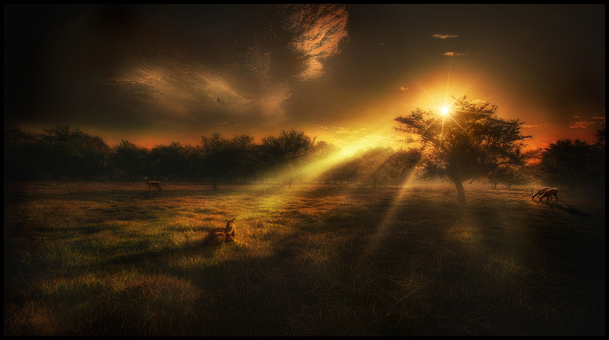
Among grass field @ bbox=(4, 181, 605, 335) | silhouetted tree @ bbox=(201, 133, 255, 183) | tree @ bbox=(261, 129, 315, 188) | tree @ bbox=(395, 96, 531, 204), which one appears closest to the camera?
grass field @ bbox=(4, 181, 605, 335)

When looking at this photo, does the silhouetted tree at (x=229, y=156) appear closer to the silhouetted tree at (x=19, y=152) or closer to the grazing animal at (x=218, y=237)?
the grazing animal at (x=218, y=237)

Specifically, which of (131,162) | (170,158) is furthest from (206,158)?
(131,162)

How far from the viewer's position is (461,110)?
11.3 meters

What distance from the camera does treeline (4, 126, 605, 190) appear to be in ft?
23.2

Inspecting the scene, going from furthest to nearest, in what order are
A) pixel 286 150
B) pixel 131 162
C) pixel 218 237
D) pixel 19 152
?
pixel 131 162 < pixel 286 150 < pixel 19 152 < pixel 218 237

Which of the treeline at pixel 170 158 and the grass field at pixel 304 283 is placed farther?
the treeline at pixel 170 158

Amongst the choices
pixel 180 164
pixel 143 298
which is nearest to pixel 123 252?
pixel 143 298

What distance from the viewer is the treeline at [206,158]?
7.07 meters

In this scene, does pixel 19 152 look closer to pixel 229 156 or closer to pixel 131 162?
pixel 131 162

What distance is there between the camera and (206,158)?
1058 centimetres

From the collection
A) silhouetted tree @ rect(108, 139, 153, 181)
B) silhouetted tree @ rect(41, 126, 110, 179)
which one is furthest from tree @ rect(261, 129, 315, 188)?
silhouetted tree @ rect(108, 139, 153, 181)

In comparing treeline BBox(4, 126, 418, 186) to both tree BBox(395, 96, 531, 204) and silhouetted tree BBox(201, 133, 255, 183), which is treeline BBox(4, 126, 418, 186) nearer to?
silhouetted tree BBox(201, 133, 255, 183)

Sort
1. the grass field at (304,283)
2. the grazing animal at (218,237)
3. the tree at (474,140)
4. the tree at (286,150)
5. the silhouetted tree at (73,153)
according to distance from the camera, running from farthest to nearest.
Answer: the tree at (474,140) → the tree at (286,150) → the silhouetted tree at (73,153) → the grazing animal at (218,237) → the grass field at (304,283)

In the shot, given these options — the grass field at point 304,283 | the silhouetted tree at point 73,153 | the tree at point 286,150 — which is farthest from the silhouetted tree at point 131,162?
the tree at point 286,150
